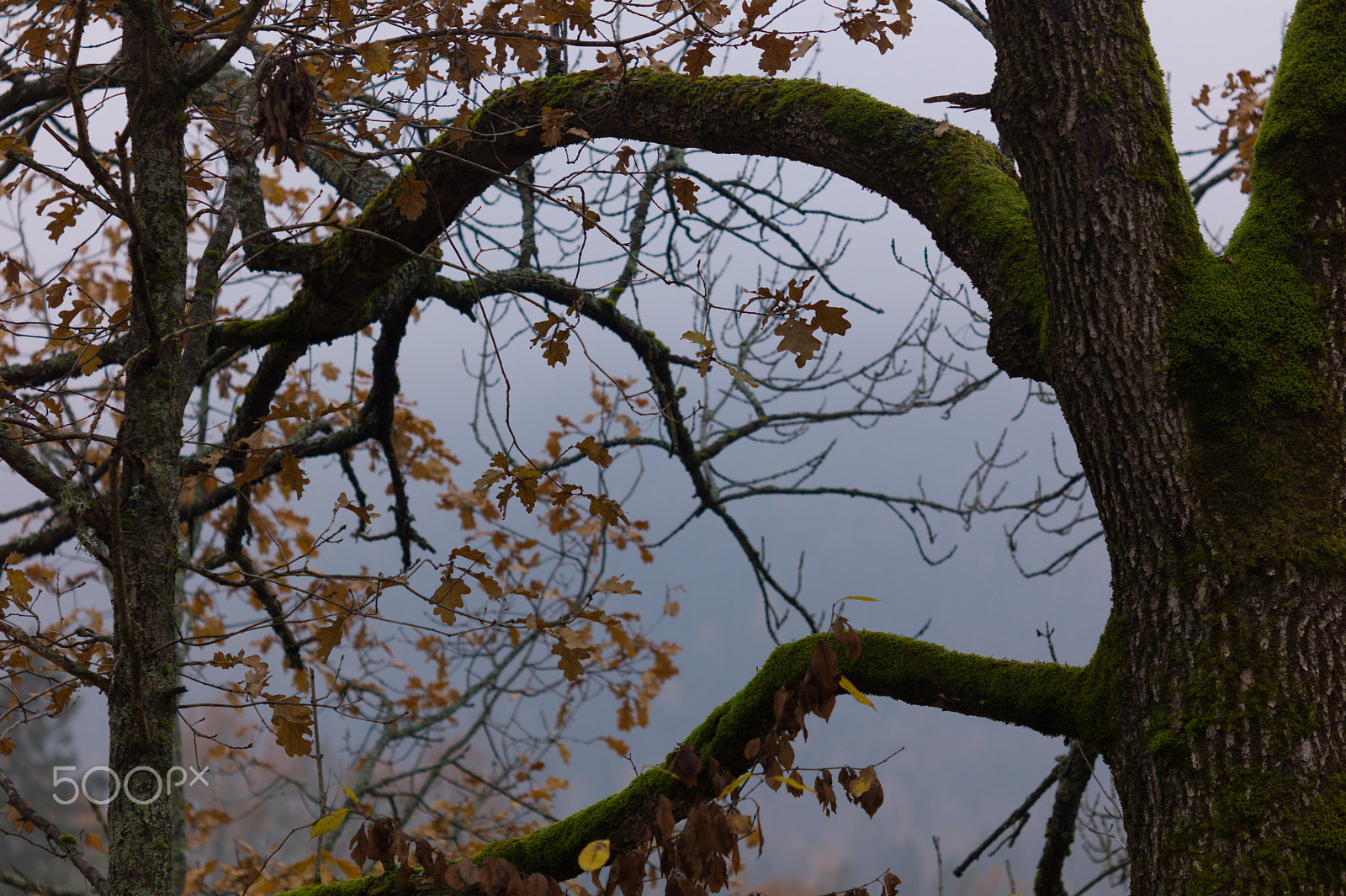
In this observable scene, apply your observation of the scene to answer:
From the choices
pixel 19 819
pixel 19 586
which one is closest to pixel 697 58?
pixel 19 586

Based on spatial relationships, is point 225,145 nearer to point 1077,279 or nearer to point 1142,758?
point 1077,279

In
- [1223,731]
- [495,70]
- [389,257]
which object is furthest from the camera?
[389,257]

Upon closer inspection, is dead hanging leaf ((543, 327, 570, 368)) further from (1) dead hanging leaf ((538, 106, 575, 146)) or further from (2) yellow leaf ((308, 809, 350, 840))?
(2) yellow leaf ((308, 809, 350, 840))

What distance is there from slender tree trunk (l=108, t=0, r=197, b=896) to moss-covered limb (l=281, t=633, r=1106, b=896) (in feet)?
2.15

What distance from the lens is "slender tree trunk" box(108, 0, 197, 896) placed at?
6.84 feet

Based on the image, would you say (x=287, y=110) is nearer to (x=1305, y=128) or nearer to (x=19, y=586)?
(x=19, y=586)

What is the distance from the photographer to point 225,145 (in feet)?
9.39

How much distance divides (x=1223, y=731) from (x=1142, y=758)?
0.66 ft

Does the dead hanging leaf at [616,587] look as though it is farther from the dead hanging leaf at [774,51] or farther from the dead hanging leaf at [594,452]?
the dead hanging leaf at [774,51]

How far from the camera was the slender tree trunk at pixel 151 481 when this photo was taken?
6.84ft

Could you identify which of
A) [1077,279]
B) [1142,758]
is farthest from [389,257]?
[1142,758]

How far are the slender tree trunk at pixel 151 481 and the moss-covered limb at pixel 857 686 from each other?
0.66 metres

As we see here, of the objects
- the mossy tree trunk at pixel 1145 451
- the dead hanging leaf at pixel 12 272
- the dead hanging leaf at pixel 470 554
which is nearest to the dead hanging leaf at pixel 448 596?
the dead hanging leaf at pixel 470 554

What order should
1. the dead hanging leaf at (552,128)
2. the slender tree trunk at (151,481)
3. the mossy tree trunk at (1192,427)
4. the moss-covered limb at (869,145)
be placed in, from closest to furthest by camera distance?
the mossy tree trunk at (1192,427), the slender tree trunk at (151,481), the moss-covered limb at (869,145), the dead hanging leaf at (552,128)
